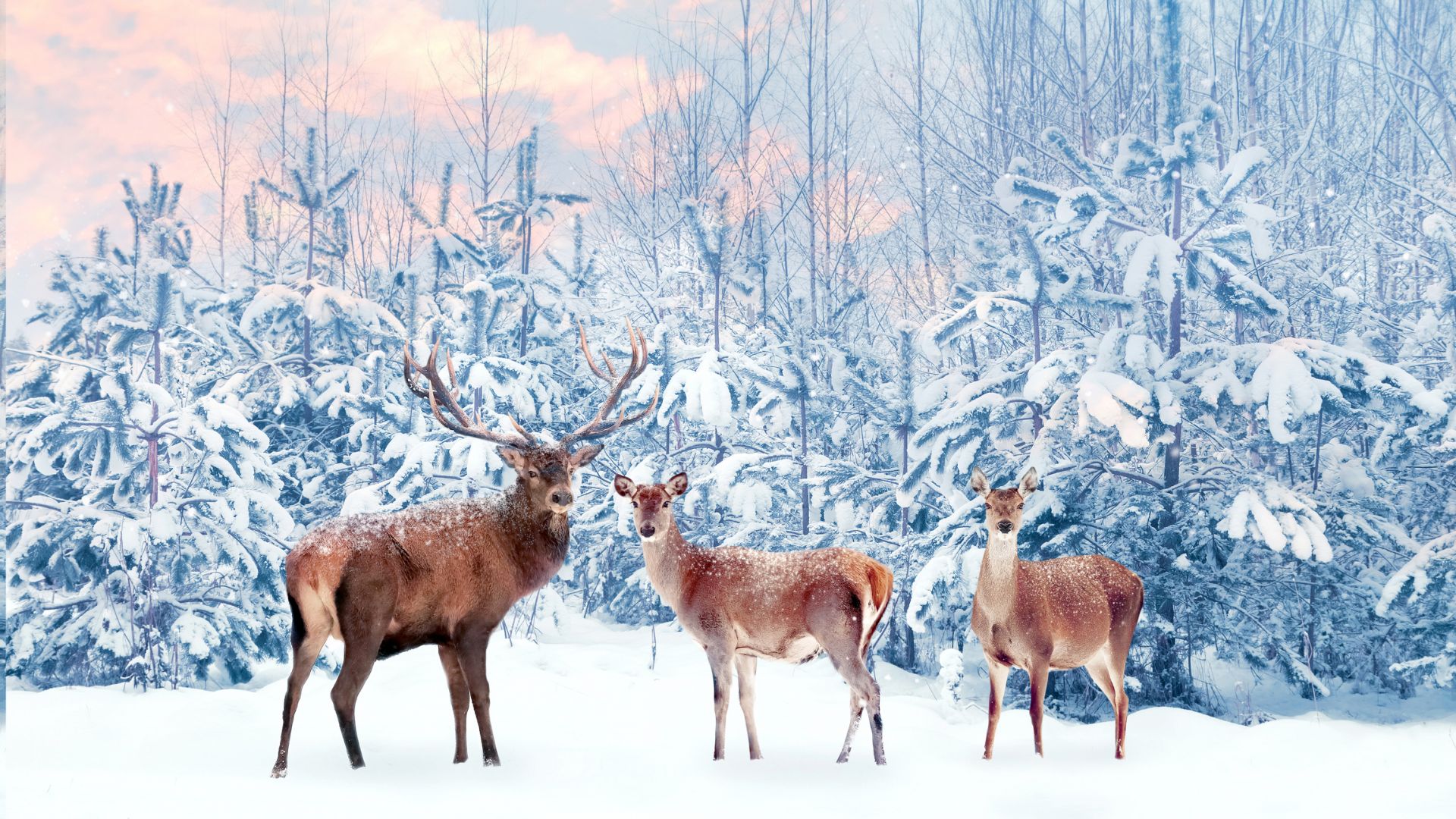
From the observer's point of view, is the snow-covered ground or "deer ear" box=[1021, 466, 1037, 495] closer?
the snow-covered ground

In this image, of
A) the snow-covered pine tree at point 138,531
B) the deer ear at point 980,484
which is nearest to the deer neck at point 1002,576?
the deer ear at point 980,484

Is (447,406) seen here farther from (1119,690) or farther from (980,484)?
(1119,690)

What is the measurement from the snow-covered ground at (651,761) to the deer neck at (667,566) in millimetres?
734

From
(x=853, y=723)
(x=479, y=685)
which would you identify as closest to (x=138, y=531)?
(x=479, y=685)

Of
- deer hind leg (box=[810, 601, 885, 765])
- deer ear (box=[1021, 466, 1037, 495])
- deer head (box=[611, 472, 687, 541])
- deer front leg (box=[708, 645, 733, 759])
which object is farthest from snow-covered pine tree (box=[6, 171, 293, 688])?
deer ear (box=[1021, 466, 1037, 495])

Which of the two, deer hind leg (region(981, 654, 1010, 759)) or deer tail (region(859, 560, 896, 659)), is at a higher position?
deer tail (region(859, 560, 896, 659))

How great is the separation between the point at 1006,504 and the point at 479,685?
2363 millimetres

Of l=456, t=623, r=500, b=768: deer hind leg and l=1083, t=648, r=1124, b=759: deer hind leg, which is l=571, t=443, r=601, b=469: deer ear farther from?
l=1083, t=648, r=1124, b=759: deer hind leg

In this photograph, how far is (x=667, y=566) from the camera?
5125 millimetres

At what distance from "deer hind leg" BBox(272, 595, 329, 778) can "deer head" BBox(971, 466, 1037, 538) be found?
2.82 meters

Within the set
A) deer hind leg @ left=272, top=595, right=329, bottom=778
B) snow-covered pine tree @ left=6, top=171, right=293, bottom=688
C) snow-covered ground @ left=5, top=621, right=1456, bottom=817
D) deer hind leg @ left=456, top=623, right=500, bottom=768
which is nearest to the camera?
snow-covered ground @ left=5, top=621, right=1456, bottom=817

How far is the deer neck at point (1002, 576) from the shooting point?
4902 mm

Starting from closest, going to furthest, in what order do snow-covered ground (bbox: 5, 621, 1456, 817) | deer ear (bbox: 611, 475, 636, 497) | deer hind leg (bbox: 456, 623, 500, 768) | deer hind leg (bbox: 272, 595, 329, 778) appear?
snow-covered ground (bbox: 5, 621, 1456, 817) → deer hind leg (bbox: 272, 595, 329, 778) → deer hind leg (bbox: 456, 623, 500, 768) → deer ear (bbox: 611, 475, 636, 497)

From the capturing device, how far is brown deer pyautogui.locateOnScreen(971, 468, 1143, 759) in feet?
16.0
